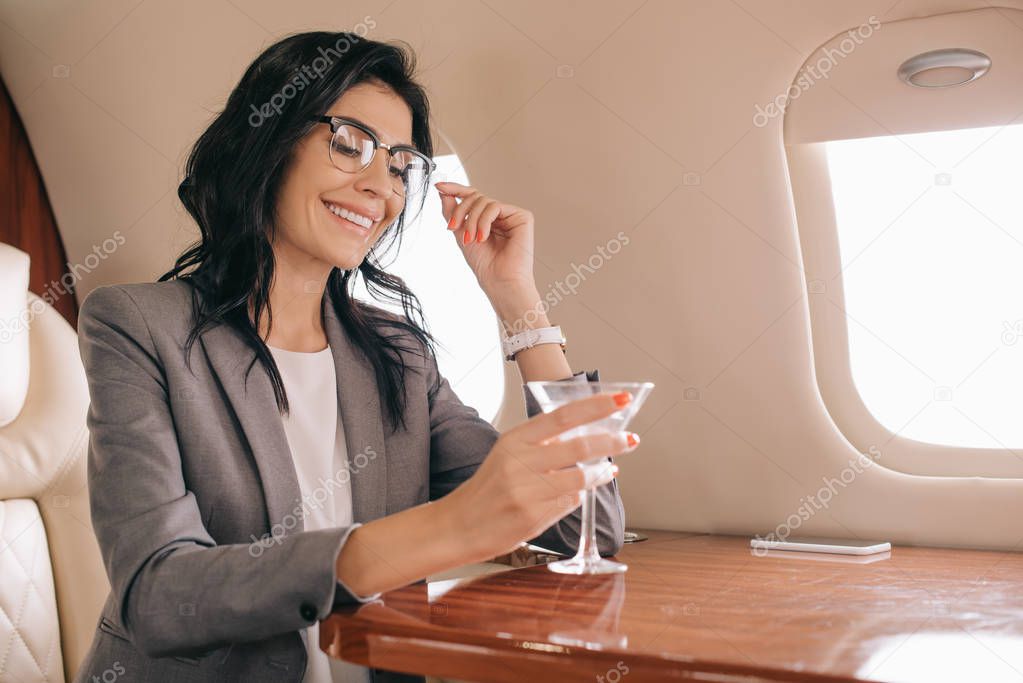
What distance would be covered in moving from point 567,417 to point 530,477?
0.10 metres

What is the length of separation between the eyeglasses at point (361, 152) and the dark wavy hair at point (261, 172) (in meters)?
0.06

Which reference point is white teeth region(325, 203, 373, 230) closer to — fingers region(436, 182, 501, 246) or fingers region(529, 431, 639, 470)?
fingers region(436, 182, 501, 246)

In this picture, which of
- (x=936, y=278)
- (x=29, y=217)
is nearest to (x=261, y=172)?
(x=936, y=278)

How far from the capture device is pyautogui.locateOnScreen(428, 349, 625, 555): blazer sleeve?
1807 millimetres

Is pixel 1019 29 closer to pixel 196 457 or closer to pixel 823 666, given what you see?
pixel 823 666

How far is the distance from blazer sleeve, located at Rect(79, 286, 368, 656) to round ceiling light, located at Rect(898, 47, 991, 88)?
55.4 inches

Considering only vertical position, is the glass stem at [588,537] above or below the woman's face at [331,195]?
below

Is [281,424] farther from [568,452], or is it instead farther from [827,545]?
[827,545]

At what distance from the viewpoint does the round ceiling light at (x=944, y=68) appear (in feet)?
6.00

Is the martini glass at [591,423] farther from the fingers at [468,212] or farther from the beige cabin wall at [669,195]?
the beige cabin wall at [669,195]

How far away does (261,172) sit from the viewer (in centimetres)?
183

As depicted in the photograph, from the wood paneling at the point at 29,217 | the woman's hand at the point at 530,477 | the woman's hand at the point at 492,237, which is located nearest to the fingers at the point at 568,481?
the woman's hand at the point at 530,477

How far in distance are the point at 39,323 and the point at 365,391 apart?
103 centimetres

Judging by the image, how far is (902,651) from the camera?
115 cm
